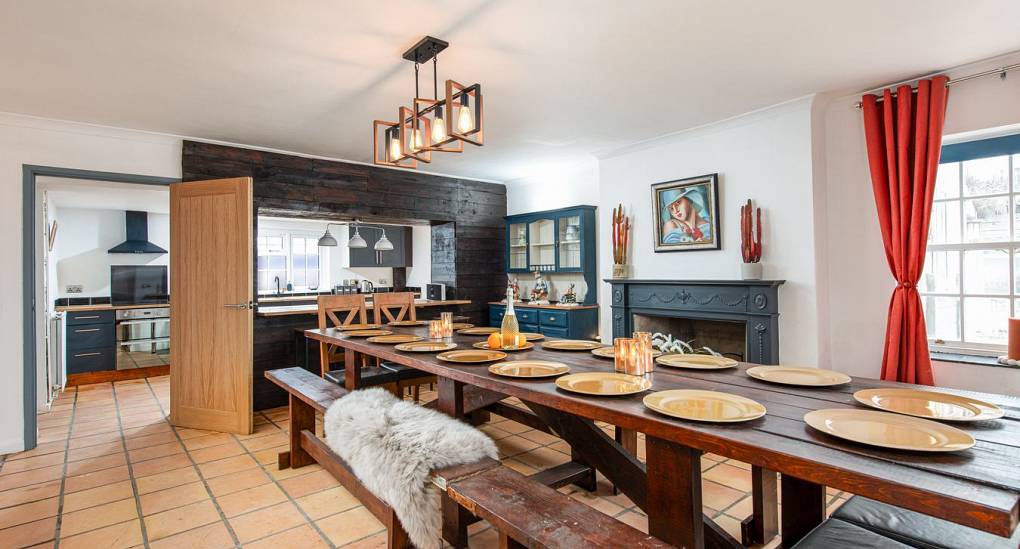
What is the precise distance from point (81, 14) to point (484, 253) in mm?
4413

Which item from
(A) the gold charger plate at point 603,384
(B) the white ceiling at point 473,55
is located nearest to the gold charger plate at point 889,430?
(A) the gold charger plate at point 603,384

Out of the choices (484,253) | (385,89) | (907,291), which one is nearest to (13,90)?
(385,89)

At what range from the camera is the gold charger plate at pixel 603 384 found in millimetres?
1605

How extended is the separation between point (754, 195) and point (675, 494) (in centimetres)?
317

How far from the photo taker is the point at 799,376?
177cm

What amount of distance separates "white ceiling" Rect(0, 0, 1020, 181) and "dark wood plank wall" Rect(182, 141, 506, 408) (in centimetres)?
55

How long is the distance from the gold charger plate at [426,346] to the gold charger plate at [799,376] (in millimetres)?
1406

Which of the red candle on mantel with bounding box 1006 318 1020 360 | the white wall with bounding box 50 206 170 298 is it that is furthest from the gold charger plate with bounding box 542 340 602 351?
the white wall with bounding box 50 206 170 298

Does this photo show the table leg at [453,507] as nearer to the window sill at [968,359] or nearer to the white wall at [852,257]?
the white wall at [852,257]

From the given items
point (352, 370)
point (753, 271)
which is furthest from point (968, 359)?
point (352, 370)

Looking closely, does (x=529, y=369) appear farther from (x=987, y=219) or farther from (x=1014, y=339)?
(x=987, y=219)

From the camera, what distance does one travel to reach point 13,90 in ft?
10.3

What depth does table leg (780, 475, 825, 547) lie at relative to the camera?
1.74 metres

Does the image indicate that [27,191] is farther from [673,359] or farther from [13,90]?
[673,359]
